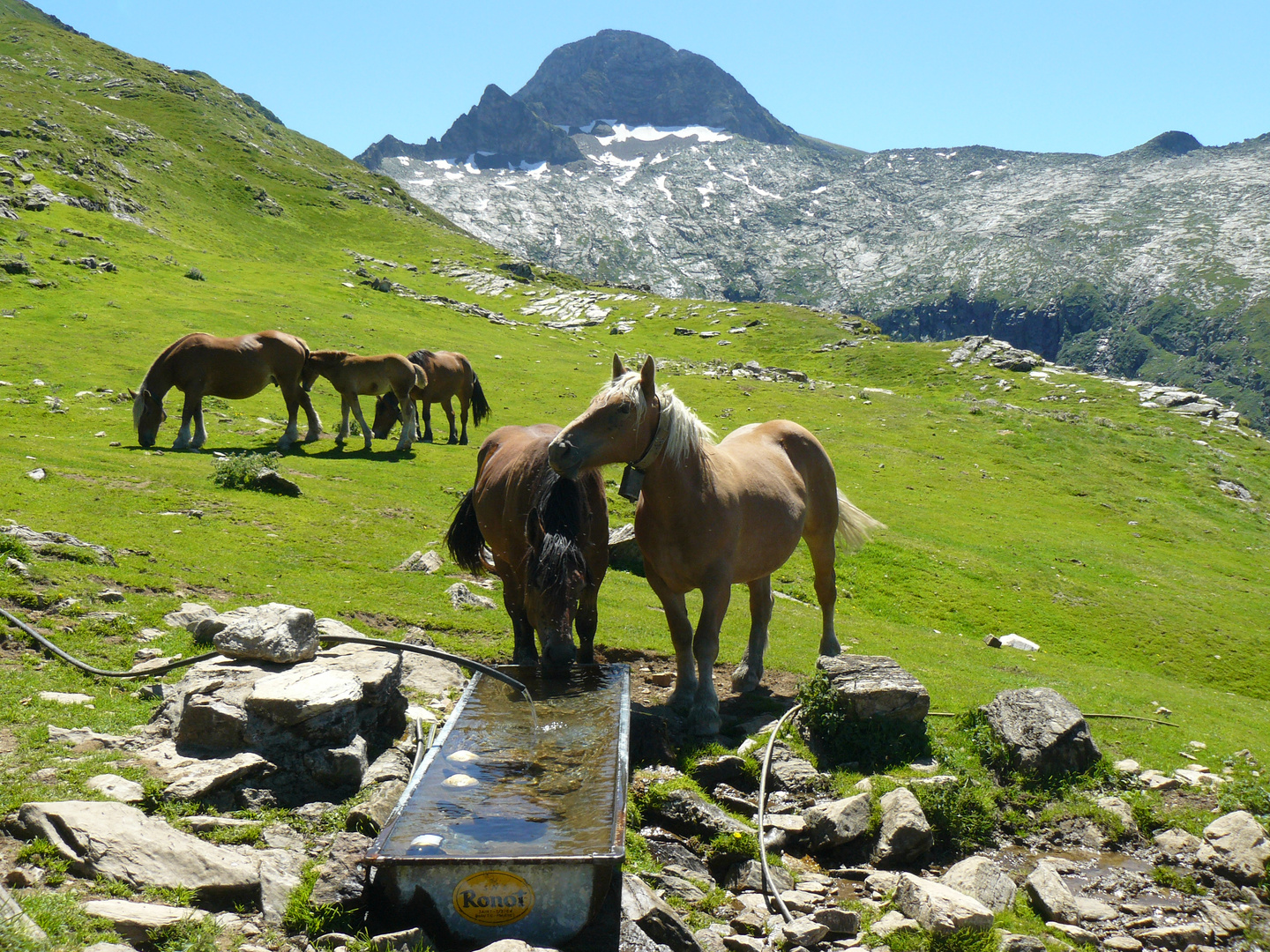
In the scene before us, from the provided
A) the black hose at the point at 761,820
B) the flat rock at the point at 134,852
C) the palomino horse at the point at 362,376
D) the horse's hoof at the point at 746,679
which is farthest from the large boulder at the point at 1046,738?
the palomino horse at the point at 362,376

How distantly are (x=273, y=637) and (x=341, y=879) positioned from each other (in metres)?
3.00

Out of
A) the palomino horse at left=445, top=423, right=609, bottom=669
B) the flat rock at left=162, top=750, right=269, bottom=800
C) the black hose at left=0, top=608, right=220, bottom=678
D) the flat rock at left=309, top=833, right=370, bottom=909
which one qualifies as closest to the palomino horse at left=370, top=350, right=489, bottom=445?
the palomino horse at left=445, top=423, right=609, bottom=669

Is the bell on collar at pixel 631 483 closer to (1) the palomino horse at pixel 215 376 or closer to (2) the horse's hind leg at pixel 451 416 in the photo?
(1) the palomino horse at pixel 215 376

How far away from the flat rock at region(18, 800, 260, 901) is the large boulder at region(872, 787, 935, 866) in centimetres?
474

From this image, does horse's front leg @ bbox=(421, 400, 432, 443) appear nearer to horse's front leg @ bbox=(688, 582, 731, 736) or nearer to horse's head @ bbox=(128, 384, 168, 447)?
horse's head @ bbox=(128, 384, 168, 447)

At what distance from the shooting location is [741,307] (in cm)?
7925

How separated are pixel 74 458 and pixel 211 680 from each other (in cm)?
1372

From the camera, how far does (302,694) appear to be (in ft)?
20.2

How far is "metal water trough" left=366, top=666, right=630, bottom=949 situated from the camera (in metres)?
4.30

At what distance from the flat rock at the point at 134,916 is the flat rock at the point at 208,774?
1.45m

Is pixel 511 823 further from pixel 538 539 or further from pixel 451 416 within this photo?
pixel 451 416

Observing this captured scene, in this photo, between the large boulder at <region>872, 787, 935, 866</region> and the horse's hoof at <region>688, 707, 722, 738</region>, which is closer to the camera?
the large boulder at <region>872, 787, 935, 866</region>

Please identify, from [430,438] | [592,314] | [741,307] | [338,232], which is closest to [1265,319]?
[741,307]

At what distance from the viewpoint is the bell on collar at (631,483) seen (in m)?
7.62
